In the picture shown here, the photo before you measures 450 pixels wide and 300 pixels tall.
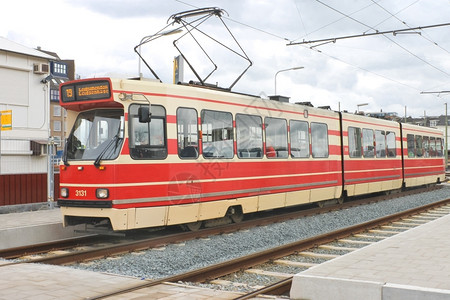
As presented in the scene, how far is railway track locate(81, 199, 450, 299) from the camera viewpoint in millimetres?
6644

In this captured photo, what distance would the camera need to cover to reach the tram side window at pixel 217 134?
11.4 meters

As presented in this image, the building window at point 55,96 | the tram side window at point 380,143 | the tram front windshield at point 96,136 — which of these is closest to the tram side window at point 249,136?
the tram front windshield at point 96,136

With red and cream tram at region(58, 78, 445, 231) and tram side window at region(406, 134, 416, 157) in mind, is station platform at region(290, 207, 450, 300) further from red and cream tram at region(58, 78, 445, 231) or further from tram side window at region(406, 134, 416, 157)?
tram side window at region(406, 134, 416, 157)

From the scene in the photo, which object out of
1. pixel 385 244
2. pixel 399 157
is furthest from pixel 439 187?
pixel 385 244

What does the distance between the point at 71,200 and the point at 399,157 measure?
16252mm

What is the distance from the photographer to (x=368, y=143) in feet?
64.0

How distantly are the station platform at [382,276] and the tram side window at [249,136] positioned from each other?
5018 millimetres

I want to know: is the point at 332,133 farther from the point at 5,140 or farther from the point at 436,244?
the point at 5,140

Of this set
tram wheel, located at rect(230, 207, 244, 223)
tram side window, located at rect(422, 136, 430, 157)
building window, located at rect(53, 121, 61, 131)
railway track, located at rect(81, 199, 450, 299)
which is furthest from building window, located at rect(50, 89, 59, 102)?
railway track, located at rect(81, 199, 450, 299)

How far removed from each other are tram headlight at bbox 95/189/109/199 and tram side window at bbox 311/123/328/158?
767cm

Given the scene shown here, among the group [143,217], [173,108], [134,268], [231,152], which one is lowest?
[134,268]

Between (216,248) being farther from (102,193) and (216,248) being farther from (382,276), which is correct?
(382,276)

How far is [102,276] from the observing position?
7.05 m

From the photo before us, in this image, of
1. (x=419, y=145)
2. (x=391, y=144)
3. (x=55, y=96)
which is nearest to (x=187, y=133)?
(x=391, y=144)
